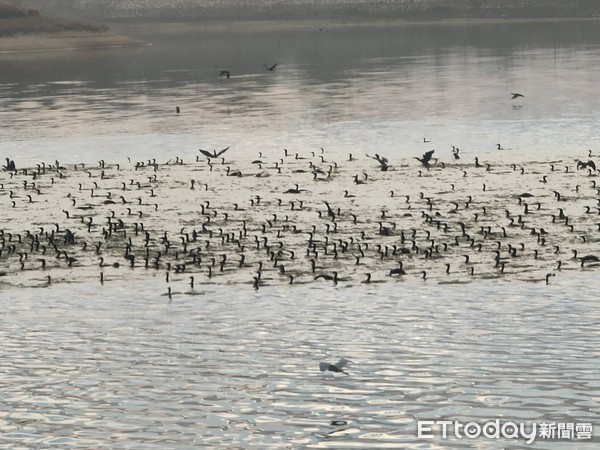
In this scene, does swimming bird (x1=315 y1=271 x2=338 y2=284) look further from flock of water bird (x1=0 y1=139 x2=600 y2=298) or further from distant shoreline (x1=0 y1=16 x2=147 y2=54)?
distant shoreline (x1=0 y1=16 x2=147 y2=54)

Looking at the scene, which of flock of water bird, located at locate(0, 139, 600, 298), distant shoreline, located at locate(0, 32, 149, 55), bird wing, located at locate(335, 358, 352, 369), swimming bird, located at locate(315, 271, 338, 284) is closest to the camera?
bird wing, located at locate(335, 358, 352, 369)

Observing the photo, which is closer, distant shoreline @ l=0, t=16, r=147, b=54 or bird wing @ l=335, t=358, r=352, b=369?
bird wing @ l=335, t=358, r=352, b=369

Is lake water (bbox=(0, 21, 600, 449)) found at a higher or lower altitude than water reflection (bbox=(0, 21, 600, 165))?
lower

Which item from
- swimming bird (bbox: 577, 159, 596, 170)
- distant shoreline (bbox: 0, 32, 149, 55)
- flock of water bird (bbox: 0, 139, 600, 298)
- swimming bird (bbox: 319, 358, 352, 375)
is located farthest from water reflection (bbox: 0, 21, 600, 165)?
swimming bird (bbox: 319, 358, 352, 375)

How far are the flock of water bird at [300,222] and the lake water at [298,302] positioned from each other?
123mm

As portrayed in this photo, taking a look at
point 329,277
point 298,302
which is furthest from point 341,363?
point 329,277

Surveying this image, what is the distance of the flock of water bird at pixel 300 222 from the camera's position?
31062 mm

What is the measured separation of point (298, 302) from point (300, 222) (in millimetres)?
8215

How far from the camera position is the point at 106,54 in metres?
160

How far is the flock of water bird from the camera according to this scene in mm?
31062

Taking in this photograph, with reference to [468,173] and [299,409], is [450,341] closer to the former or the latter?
[299,409]

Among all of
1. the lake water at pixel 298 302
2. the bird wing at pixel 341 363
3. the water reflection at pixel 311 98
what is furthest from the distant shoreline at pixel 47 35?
the bird wing at pixel 341 363

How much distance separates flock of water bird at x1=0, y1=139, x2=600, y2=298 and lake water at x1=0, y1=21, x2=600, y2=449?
0.40 ft

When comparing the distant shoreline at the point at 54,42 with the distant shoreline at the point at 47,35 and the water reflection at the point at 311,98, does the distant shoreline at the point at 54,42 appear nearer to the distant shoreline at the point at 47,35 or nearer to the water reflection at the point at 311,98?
the distant shoreline at the point at 47,35
